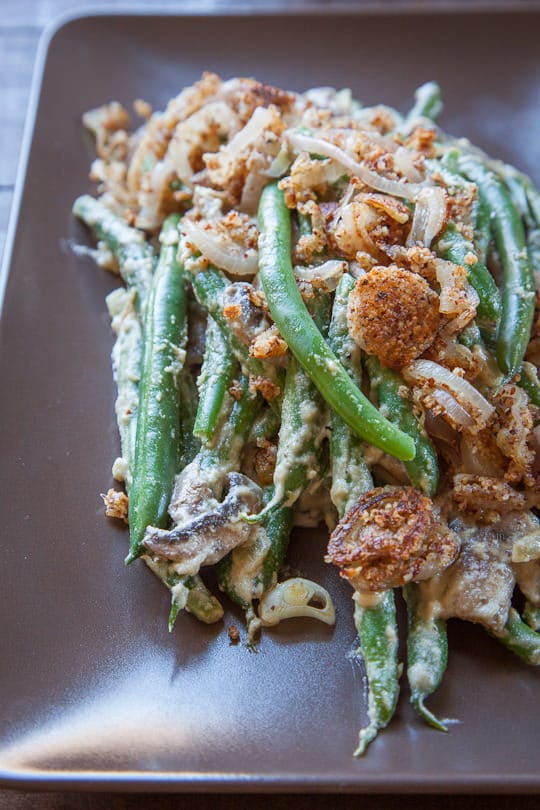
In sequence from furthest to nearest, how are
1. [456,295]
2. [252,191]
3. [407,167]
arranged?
1. [252,191]
2. [407,167]
3. [456,295]

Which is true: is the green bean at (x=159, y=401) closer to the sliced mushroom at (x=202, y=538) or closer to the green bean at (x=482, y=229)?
the sliced mushroom at (x=202, y=538)

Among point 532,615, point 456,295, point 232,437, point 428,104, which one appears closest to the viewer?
point 532,615

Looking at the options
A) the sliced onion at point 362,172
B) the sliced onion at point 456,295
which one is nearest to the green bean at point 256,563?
the sliced onion at point 456,295

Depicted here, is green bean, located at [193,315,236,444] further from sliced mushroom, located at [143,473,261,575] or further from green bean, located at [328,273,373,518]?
green bean, located at [328,273,373,518]

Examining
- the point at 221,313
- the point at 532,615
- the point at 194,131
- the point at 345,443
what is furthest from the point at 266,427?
the point at 194,131

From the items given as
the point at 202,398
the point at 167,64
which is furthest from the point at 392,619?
the point at 167,64

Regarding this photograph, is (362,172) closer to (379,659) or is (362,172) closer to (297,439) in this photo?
(297,439)
